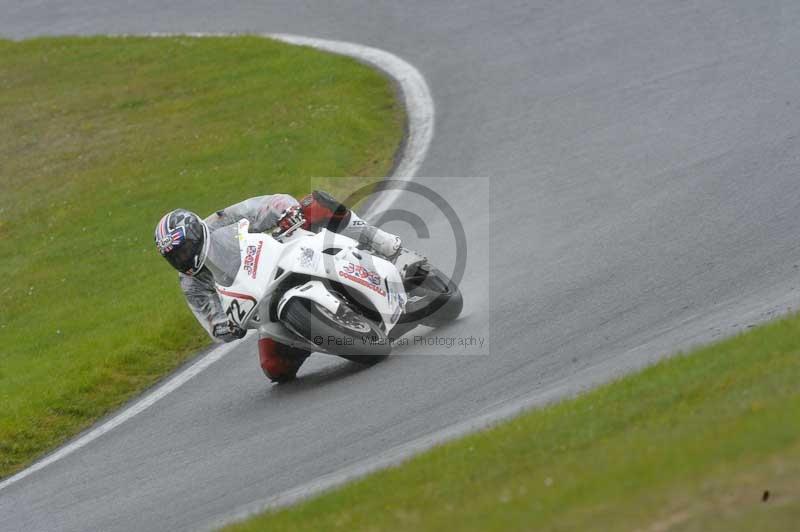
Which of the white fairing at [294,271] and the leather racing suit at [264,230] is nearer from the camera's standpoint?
the white fairing at [294,271]

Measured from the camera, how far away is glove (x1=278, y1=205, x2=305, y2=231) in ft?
34.0

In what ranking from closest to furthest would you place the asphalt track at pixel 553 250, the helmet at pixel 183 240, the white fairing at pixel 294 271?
1. the asphalt track at pixel 553 250
2. the white fairing at pixel 294 271
3. the helmet at pixel 183 240

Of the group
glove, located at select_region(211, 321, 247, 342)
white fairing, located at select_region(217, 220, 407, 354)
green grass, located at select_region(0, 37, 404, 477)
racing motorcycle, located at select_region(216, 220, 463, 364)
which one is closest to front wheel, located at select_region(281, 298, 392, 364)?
→ racing motorcycle, located at select_region(216, 220, 463, 364)

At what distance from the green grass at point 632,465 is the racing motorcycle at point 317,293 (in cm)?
264

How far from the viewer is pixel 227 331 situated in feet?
33.6

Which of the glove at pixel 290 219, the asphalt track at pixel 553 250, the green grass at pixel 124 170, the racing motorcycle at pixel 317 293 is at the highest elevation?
the glove at pixel 290 219

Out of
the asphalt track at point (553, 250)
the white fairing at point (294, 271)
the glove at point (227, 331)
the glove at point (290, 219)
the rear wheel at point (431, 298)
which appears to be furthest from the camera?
the rear wheel at point (431, 298)

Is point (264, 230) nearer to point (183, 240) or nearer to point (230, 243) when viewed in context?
point (230, 243)

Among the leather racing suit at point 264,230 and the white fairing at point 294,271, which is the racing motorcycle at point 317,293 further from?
the leather racing suit at point 264,230

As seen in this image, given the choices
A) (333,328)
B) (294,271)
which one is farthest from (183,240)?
(333,328)

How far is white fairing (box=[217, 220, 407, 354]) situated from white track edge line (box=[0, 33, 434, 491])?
1.72 m

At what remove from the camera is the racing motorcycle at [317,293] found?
9.80 metres

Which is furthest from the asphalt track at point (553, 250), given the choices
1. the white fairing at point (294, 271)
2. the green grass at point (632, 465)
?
the green grass at point (632, 465)

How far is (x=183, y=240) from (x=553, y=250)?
12.0ft
